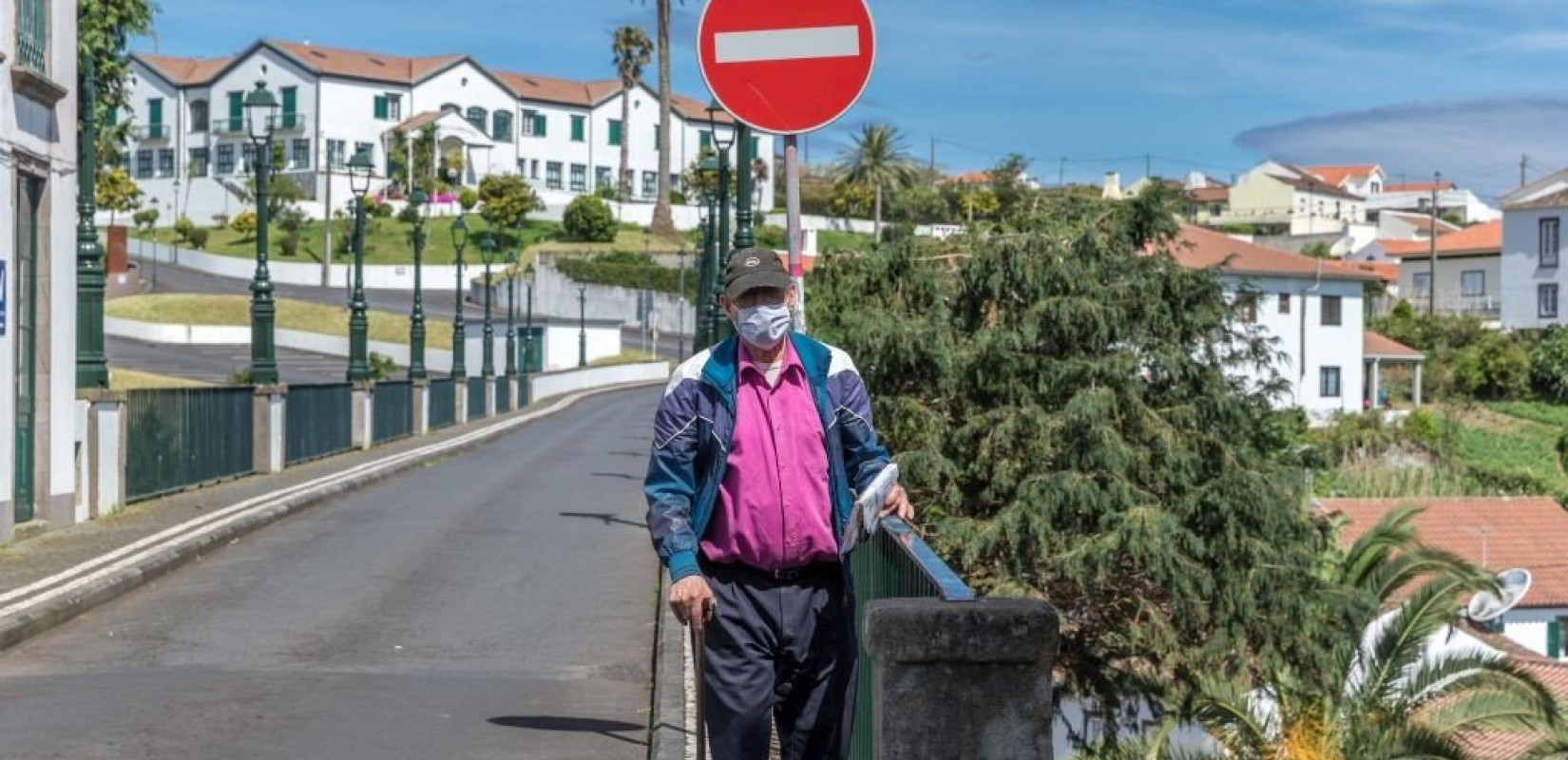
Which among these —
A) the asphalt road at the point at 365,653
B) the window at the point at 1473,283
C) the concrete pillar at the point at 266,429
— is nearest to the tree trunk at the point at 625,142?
the window at the point at 1473,283

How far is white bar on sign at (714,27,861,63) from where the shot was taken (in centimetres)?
697

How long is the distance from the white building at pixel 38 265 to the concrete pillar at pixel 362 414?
607 inches

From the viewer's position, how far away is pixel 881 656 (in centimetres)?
432

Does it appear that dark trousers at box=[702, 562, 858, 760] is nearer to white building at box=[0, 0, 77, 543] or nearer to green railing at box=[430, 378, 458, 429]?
white building at box=[0, 0, 77, 543]

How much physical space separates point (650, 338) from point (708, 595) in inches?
3794

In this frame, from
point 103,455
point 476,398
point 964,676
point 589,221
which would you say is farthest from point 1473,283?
point 964,676

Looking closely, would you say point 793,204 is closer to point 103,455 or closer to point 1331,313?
point 103,455

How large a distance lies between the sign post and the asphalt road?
10.5ft

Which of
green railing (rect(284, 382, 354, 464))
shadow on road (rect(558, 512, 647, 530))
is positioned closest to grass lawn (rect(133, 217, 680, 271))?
green railing (rect(284, 382, 354, 464))

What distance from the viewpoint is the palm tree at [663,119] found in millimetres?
87031

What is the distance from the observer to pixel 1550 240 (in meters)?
97.2

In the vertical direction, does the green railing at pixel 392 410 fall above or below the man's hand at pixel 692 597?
below

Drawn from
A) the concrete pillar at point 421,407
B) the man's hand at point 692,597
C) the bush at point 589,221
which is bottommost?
the concrete pillar at point 421,407

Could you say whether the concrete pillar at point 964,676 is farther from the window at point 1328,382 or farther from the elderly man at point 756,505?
the window at point 1328,382
